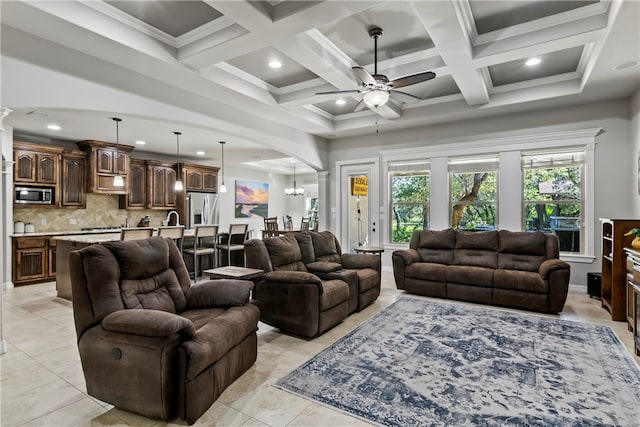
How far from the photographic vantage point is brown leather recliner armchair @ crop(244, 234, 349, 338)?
3332mm

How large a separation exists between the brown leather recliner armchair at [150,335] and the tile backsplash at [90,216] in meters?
5.74

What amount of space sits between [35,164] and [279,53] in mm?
5387

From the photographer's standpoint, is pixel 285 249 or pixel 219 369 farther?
pixel 285 249

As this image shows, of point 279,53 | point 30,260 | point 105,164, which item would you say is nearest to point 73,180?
point 105,164

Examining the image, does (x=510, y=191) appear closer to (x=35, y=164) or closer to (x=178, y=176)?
(x=178, y=176)

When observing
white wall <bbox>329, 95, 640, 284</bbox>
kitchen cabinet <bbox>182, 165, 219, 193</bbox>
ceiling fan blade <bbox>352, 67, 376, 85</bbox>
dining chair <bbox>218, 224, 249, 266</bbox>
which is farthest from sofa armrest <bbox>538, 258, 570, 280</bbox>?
kitchen cabinet <bbox>182, 165, 219, 193</bbox>

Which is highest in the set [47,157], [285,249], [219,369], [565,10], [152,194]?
[565,10]

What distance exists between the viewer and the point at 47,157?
6449mm

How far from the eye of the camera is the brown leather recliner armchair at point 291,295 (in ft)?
10.9

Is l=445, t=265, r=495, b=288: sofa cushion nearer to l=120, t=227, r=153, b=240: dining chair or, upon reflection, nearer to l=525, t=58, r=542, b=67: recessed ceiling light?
l=525, t=58, r=542, b=67: recessed ceiling light

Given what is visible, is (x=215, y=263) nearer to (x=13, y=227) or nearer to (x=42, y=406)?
(x=13, y=227)

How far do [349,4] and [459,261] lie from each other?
3900mm

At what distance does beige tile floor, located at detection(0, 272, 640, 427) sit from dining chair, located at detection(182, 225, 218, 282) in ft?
6.79

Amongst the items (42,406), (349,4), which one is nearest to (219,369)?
(42,406)
